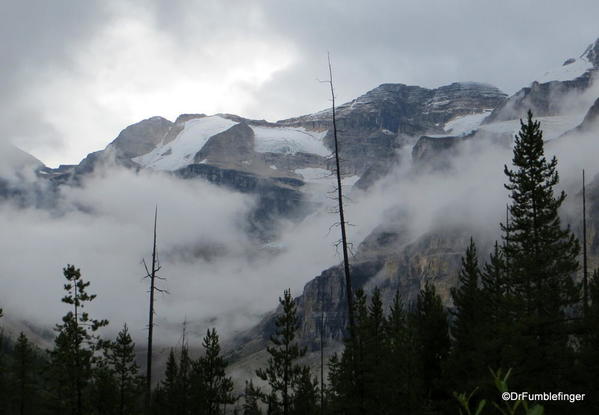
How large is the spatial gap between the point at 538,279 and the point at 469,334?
6.87 metres

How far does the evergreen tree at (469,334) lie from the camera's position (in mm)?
27809

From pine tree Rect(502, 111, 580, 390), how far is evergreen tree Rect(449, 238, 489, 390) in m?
3.35

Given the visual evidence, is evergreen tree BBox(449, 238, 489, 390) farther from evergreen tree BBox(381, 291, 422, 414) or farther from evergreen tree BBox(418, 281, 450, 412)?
evergreen tree BBox(381, 291, 422, 414)

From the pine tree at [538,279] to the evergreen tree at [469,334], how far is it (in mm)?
3353

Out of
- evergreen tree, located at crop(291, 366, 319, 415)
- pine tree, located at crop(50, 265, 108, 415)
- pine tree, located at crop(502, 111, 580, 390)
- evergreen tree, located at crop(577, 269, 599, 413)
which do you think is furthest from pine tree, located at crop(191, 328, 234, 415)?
evergreen tree, located at crop(577, 269, 599, 413)

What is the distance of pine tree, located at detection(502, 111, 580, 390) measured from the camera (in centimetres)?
2108

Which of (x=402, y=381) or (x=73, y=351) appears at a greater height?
(x=73, y=351)

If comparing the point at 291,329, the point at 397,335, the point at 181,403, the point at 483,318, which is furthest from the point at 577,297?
the point at 181,403

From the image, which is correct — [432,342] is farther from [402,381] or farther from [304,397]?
[304,397]

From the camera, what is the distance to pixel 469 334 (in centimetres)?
3262

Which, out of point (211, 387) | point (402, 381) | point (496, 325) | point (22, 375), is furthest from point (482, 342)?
point (22, 375)

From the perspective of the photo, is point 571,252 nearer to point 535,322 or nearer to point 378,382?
point 535,322

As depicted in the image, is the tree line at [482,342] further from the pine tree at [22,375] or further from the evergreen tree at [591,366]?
the pine tree at [22,375]

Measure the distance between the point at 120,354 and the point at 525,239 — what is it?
111 ft
